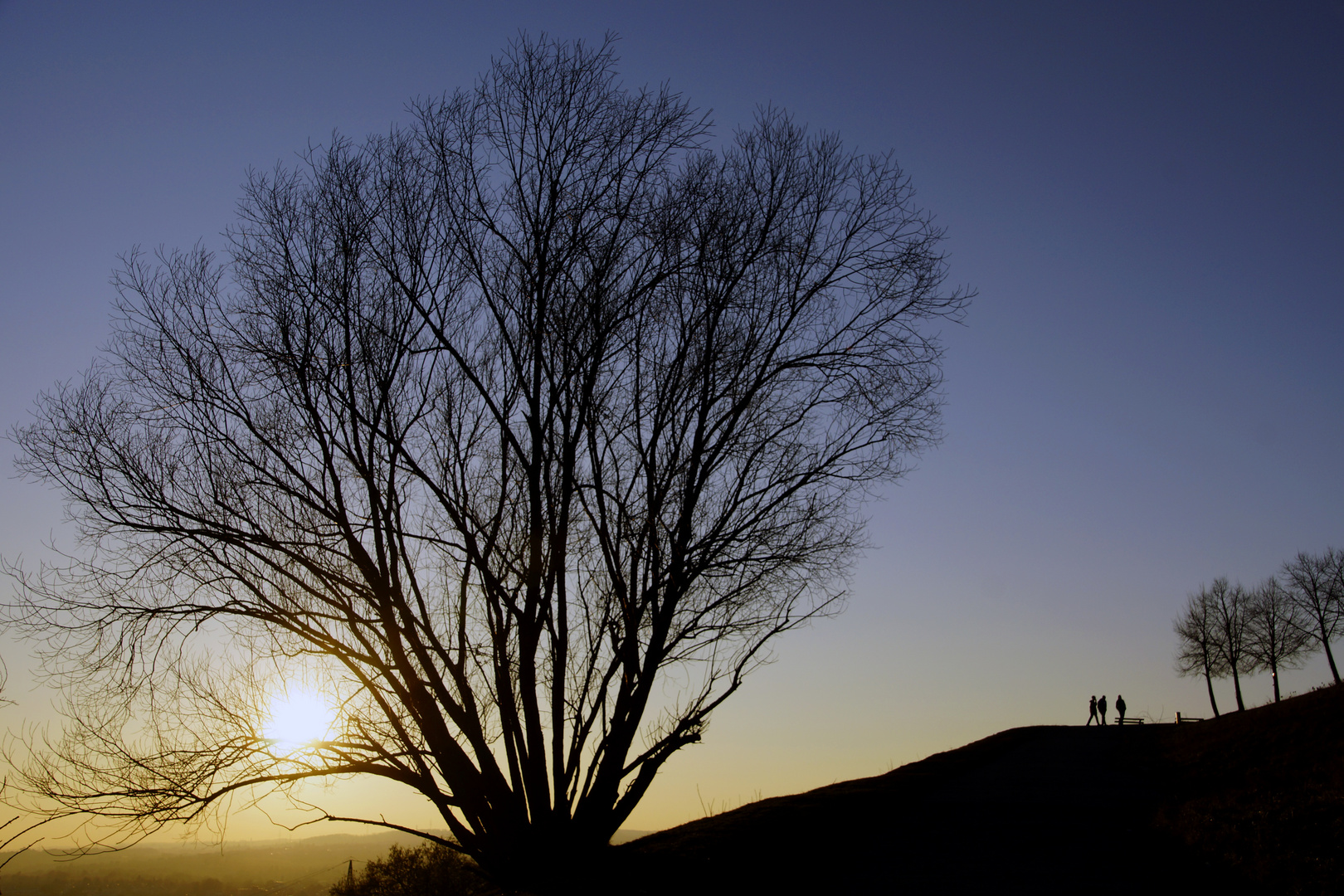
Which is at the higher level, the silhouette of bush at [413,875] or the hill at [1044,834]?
the hill at [1044,834]

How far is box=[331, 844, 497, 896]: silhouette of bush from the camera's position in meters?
13.5

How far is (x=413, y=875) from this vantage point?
53.6 ft

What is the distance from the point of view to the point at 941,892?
7973 mm

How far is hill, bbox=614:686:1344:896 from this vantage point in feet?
26.9

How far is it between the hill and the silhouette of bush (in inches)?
163

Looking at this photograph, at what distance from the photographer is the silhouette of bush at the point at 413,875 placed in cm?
1352

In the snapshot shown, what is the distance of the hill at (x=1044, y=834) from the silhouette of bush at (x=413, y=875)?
4133 mm

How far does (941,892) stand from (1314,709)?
15382 mm

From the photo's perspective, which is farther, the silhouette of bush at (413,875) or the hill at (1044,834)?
the silhouette of bush at (413,875)

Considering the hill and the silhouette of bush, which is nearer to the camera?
the hill

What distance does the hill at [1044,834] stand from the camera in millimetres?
8195

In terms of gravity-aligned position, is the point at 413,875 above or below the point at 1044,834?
below

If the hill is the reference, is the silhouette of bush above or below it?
below

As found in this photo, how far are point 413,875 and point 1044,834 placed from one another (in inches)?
460
